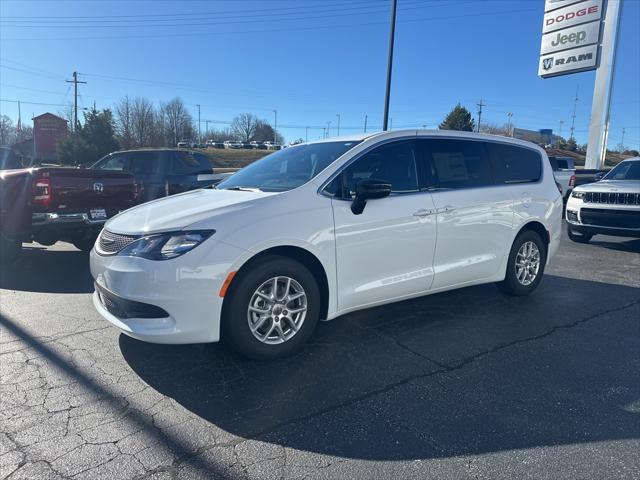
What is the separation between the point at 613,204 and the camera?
28.0 ft

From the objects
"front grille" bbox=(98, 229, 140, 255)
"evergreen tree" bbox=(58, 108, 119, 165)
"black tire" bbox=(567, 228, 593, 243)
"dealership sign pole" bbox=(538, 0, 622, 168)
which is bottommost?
"black tire" bbox=(567, 228, 593, 243)

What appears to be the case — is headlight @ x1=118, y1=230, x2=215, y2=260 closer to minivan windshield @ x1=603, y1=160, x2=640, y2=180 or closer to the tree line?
minivan windshield @ x1=603, y1=160, x2=640, y2=180

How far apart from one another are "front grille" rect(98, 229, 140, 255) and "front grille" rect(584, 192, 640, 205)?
8.72 m

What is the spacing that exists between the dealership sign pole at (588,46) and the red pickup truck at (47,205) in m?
23.6

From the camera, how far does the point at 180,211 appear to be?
11.5 ft

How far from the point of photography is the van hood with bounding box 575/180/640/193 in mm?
8280

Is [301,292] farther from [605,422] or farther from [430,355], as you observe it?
[605,422]

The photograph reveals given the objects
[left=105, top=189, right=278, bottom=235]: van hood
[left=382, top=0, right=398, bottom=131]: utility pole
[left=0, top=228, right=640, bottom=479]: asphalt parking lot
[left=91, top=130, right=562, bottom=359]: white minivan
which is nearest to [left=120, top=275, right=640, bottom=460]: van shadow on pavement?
[left=0, top=228, right=640, bottom=479]: asphalt parking lot

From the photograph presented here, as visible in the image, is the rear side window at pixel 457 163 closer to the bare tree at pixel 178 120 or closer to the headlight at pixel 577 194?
the headlight at pixel 577 194

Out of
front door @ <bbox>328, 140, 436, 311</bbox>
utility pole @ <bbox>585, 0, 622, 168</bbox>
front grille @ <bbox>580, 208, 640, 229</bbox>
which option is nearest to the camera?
front door @ <bbox>328, 140, 436, 311</bbox>

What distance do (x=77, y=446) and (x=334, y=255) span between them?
7.01 feet

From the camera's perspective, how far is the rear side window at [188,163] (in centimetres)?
1173

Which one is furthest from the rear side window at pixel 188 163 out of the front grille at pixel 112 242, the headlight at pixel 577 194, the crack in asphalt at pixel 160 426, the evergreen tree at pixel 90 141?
the evergreen tree at pixel 90 141

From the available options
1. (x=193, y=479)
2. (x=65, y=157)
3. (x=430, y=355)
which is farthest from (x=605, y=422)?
(x=65, y=157)
